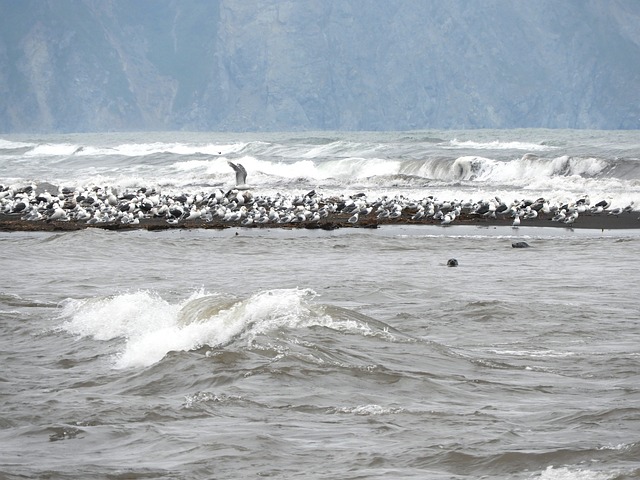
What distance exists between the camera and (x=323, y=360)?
22.3ft

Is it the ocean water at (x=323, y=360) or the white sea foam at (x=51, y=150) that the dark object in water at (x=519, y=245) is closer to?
the ocean water at (x=323, y=360)

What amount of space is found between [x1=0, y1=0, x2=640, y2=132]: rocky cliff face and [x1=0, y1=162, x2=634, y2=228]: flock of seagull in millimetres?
78979

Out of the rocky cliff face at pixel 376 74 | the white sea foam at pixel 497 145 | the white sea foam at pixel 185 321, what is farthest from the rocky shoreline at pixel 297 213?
the rocky cliff face at pixel 376 74

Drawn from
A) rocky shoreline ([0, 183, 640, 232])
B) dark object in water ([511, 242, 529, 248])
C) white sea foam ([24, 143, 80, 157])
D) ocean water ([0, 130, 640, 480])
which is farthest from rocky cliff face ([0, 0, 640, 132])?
ocean water ([0, 130, 640, 480])

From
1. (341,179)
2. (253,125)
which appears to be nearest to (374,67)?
(253,125)

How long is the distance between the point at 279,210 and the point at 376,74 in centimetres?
8492

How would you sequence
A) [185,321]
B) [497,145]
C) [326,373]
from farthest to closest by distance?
[497,145] → [185,321] → [326,373]

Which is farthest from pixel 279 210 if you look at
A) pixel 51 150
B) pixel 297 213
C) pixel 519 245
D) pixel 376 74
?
pixel 376 74

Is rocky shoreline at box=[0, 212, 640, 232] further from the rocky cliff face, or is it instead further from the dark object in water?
the rocky cliff face

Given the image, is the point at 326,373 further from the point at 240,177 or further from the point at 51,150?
the point at 51,150

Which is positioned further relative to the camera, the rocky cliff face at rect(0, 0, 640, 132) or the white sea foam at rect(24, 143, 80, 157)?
the rocky cliff face at rect(0, 0, 640, 132)

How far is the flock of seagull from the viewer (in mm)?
18719

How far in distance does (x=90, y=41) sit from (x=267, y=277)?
11154 cm

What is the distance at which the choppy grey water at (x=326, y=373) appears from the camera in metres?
4.90
